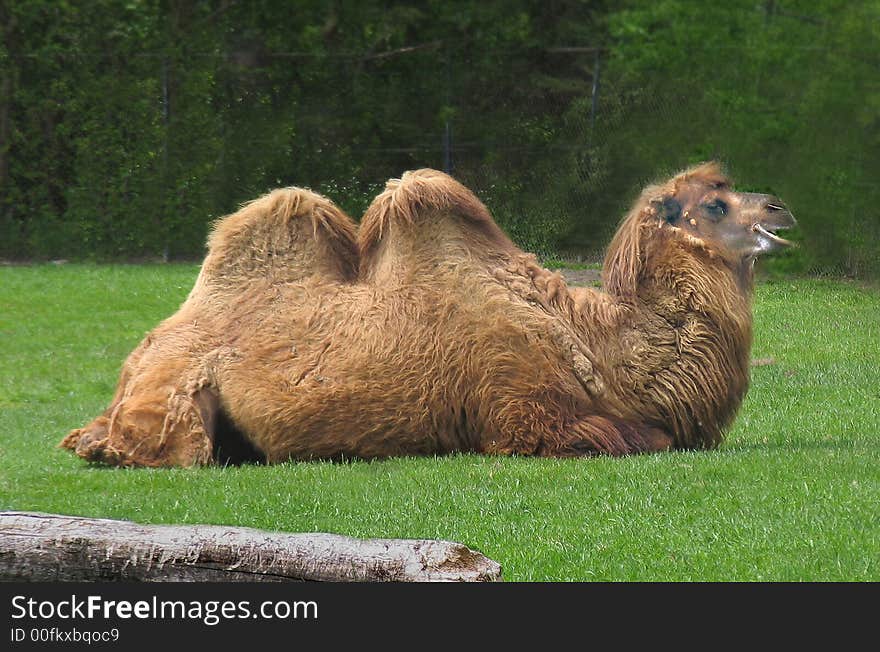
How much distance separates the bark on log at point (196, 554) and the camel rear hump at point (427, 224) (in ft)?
11.5

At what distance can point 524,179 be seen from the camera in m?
20.5

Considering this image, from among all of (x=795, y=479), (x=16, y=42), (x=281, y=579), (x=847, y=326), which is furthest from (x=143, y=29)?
(x=281, y=579)

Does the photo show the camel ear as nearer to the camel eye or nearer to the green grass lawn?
the camel eye

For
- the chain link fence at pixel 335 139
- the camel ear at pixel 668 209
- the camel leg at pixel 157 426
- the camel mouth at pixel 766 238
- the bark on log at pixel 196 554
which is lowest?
the chain link fence at pixel 335 139

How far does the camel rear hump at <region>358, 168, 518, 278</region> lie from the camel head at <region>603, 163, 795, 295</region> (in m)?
0.71

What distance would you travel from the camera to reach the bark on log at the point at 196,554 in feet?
15.0

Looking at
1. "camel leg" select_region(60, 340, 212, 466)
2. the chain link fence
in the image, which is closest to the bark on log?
"camel leg" select_region(60, 340, 212, 466)

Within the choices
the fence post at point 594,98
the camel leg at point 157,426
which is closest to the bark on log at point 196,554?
the camel leg at point 157,426

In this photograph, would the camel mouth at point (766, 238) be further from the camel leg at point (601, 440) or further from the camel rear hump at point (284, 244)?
the camel rear hump at point (284, 244)

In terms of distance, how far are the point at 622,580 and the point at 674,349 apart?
299 cm

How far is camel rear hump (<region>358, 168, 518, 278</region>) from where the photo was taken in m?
8.12

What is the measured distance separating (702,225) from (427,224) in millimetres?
1489

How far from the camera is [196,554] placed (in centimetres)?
471

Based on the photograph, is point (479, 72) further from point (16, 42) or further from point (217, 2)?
point (16, 42)
